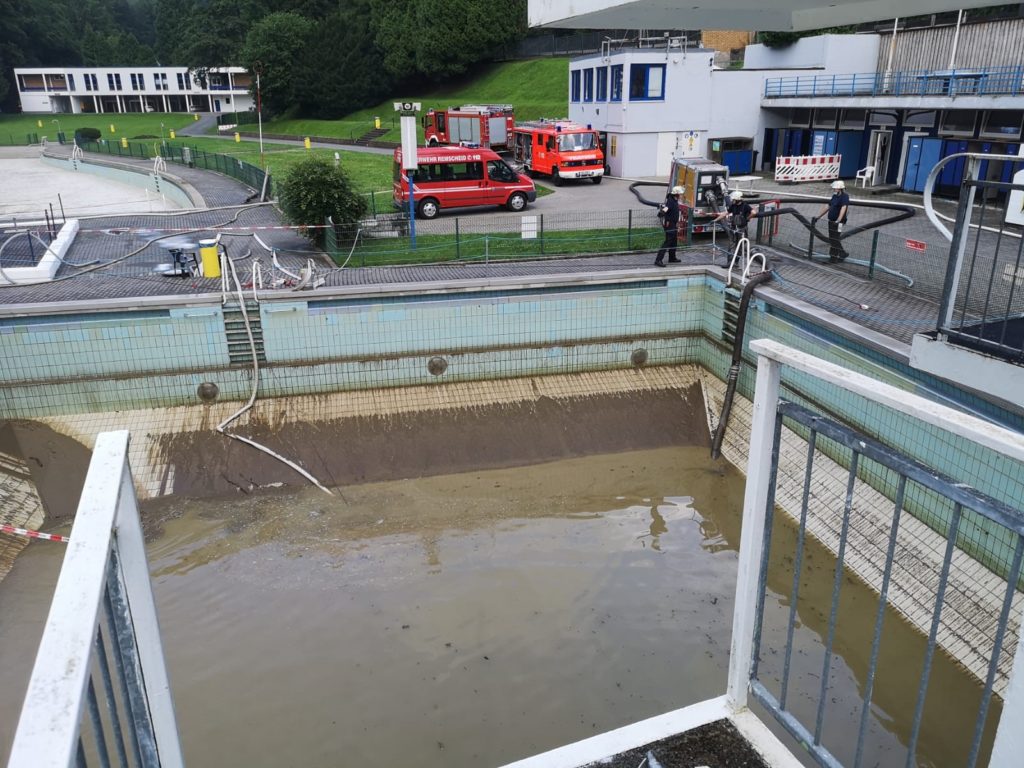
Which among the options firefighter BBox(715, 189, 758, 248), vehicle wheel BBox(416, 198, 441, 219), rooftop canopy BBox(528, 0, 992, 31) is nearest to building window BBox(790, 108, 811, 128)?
firefighter BBox(715, 189, 758, 248)

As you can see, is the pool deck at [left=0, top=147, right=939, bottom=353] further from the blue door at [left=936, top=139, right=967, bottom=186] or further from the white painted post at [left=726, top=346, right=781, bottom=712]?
the white painted post at [left=726, top=346, right=781, bottom=712]

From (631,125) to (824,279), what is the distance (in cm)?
1821

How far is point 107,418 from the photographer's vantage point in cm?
1217

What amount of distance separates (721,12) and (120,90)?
339 feet

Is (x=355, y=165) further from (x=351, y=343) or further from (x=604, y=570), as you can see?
(x=604, y=570)

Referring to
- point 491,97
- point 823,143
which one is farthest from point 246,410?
point 491,97

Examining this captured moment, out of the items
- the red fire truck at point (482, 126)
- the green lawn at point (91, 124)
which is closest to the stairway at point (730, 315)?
the red fire truck at point (482, 126)

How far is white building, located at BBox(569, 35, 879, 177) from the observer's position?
97.7 feet

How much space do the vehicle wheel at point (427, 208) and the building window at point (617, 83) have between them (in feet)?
40.3

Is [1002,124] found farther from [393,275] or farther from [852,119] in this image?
[393,275]

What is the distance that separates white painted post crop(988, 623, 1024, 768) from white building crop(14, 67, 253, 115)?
308ft

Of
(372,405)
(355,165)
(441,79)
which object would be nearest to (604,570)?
(372,405)

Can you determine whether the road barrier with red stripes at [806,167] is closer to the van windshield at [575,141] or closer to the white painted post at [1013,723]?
the van windshield at [575,141]

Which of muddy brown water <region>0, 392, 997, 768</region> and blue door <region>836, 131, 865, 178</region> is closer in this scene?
muddy brown water <region>0, 392, 997, 768</region>
